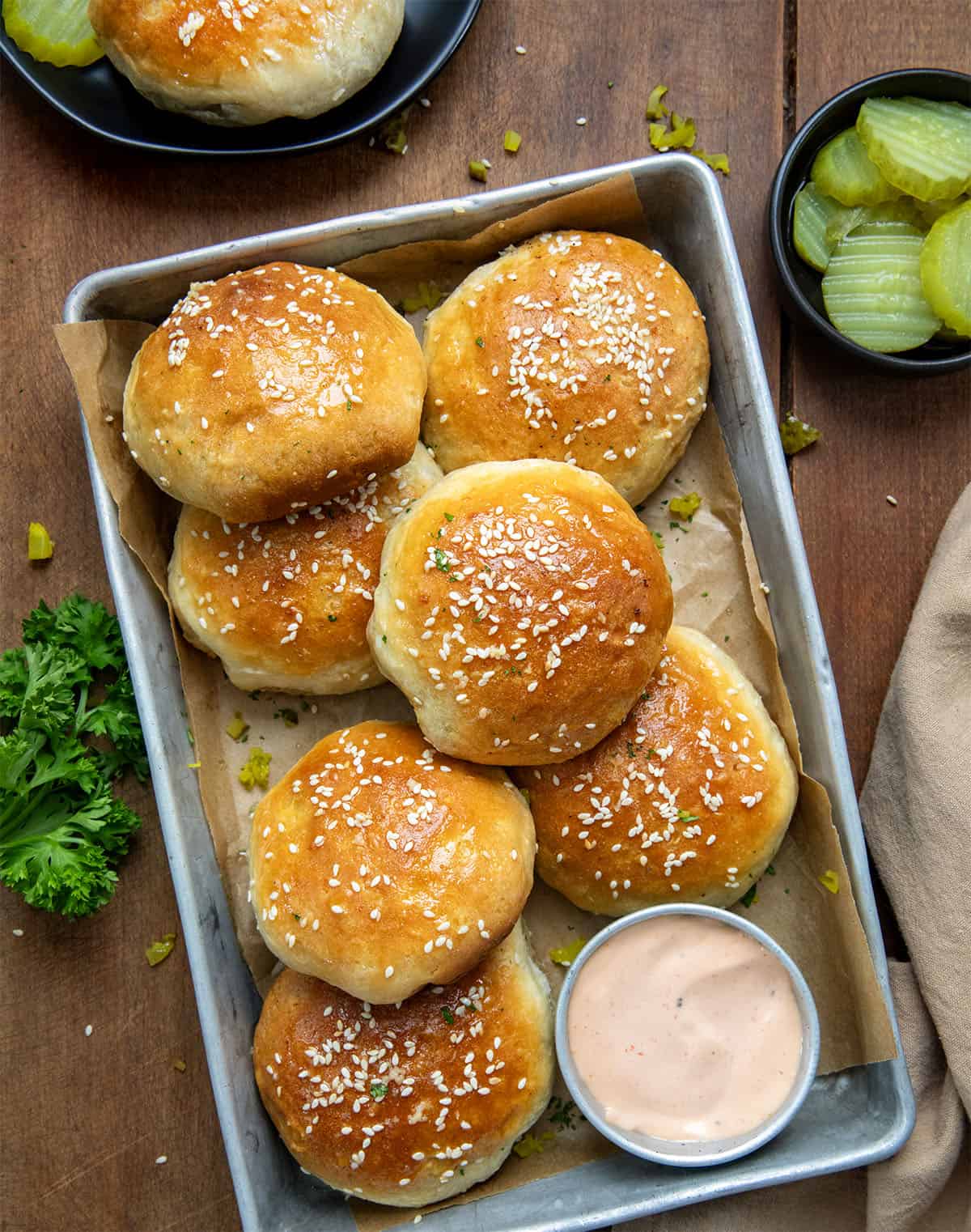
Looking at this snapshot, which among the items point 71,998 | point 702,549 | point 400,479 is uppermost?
point 400,479

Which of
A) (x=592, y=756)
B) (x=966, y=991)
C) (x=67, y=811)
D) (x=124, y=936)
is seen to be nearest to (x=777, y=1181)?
(x=966, y=991)

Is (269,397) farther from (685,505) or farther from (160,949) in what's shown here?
(160,949)

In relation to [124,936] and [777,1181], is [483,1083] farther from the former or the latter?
[124,936]

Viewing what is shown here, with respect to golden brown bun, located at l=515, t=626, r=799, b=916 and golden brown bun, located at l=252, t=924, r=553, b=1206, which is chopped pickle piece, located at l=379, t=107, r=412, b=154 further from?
golden brown bun, located at l=252, t=924, r=553, b=1206

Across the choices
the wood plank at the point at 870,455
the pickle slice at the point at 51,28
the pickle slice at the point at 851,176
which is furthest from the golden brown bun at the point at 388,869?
the pickle slice at the point at 51,28

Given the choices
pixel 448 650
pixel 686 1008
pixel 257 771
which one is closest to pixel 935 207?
pixel 448 650

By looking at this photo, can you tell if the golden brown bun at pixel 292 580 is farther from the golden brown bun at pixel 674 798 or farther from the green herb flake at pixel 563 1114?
the green herb flake at pixel 563 1114
